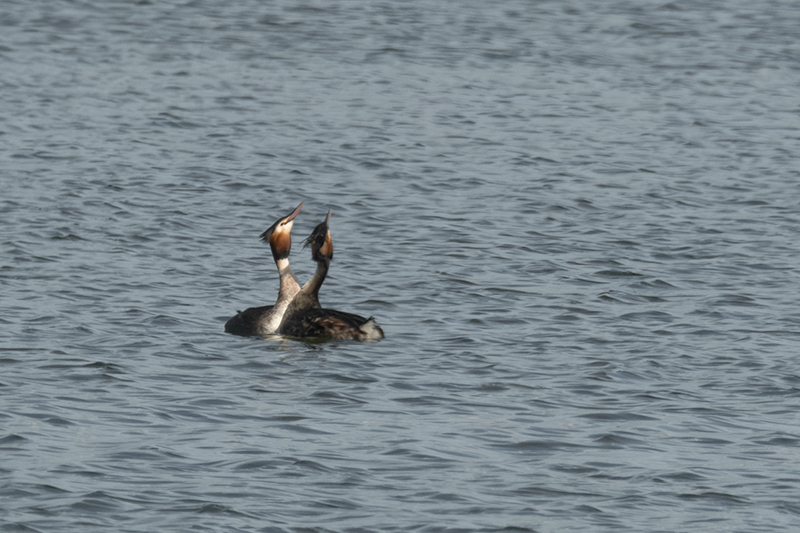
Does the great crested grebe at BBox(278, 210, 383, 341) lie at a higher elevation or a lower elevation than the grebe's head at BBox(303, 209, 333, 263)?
lower

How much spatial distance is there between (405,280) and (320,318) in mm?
2586

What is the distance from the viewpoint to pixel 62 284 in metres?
15.5

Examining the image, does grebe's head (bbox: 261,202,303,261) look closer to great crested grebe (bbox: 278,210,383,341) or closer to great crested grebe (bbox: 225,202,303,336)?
great crested grebe (bbox: 225,202,303,336)

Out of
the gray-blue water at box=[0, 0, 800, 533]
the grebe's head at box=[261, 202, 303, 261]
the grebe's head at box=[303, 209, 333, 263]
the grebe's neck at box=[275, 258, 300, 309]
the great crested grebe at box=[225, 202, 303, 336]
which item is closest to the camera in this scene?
the gray-blue water at box=[0, 0, 800, 533]

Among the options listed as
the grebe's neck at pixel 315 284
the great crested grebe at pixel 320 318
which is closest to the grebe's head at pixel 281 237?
the great crested grebe at pixel 320 318

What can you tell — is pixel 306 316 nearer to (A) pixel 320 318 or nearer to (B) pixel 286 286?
(A) pixel 320 318

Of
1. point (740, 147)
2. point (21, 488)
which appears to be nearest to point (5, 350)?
point (21, 488)

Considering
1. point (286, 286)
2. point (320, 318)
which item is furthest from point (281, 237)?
point (320, 318)

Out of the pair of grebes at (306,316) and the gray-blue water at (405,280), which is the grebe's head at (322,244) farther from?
the gray-blue water at (405,280)

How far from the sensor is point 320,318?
1387 cm

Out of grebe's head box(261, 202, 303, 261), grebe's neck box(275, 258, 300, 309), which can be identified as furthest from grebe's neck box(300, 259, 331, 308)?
grebe's head box(261, 202, 303, 261)

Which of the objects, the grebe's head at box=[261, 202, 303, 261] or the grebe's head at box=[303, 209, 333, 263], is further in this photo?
the grebe's head at box=[261, 202, 303, 261]

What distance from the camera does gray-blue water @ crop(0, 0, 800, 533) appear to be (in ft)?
31.5

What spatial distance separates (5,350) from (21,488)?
149 inches
